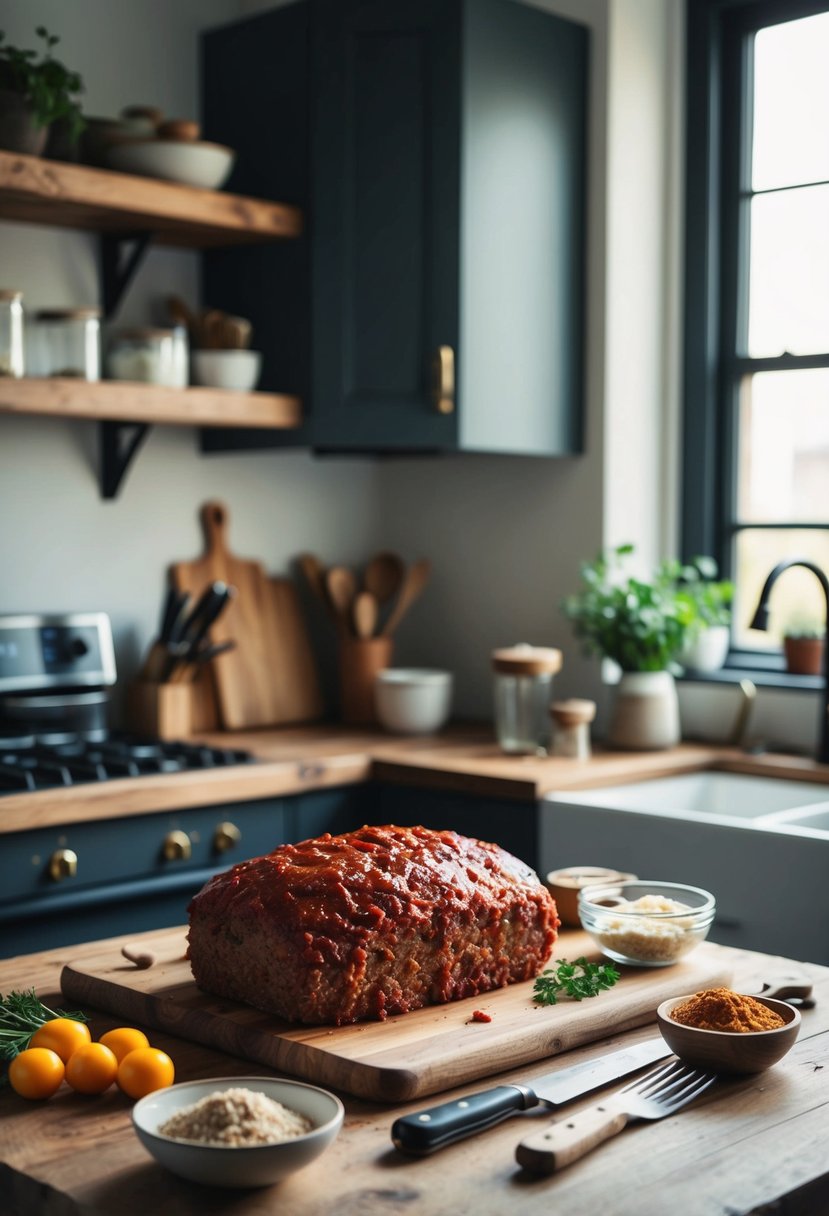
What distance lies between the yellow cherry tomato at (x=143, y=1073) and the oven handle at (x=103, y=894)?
4.17ft

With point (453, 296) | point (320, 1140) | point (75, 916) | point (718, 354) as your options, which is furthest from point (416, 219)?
point (320, 1140)

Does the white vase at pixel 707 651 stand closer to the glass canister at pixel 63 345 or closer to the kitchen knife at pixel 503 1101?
the glass canister at pixel 63 345

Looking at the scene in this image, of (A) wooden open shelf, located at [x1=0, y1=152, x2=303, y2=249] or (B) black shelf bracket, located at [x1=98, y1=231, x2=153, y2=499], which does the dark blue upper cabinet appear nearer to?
(A) wooden open shelf, located at [x1=0, y1=152, x2=303, y2=249]

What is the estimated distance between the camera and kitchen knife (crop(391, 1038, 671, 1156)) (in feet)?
3.80

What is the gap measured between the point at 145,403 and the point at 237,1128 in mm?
2085

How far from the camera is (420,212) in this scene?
3195mm

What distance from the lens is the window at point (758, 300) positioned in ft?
10.8

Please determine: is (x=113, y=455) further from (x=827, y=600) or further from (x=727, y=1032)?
(x=727, y=1032)

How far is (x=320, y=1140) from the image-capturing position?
1090mm

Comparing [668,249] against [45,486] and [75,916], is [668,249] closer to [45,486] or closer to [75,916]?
[45,486]

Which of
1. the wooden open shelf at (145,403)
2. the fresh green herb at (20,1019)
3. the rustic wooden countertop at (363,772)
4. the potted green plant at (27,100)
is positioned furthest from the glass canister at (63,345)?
the fresh green herb at (20,1019)

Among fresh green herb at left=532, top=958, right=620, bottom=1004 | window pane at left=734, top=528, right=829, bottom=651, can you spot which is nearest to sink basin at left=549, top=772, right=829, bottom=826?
window pane at left=734, top=528, right=829, bottom=651

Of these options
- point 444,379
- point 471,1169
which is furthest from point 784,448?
point 471,1169

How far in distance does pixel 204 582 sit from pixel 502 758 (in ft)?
2.98
